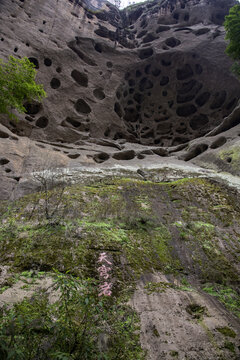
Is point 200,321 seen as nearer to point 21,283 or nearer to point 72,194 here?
point 21,283

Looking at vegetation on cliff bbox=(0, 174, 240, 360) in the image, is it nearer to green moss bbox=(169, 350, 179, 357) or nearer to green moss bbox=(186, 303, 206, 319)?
green moss bbox=(186, 303, 206, 319)

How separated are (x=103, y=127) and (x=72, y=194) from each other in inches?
575

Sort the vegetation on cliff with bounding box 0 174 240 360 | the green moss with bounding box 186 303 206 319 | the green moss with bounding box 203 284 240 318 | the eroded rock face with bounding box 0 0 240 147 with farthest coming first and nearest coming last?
the eroded rock face with bounding box 0 0 240 147, the green moss with bounding box 203 284 240 318, the green moss with bounding box 186 303 206 319, the vegetation on cliff with bounding box 0 174 240 360

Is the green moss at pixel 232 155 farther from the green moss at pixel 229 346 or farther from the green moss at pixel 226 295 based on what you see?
the green moss at pixel 229 346

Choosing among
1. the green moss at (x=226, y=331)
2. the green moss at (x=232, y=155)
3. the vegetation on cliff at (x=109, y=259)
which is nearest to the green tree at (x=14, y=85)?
the vegetation on cliff at (x=109, y=259)

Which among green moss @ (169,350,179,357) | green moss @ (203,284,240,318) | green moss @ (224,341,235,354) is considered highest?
green moss @ (203,284,240,318)

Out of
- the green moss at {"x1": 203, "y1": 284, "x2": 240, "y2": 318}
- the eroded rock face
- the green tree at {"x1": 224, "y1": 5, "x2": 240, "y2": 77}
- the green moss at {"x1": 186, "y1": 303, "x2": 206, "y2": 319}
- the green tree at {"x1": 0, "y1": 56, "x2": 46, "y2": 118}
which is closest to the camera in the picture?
the green moss at {"x1": 186, "y1": 303, "x2": 206, "y2": 319}

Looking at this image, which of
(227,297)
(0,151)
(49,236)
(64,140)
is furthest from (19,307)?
(64,140)

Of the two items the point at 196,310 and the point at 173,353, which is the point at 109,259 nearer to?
the point at 196,310

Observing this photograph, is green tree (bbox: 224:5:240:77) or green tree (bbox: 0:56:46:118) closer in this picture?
green tree (bbox: 0:56:46:118)

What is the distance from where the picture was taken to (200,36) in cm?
2658

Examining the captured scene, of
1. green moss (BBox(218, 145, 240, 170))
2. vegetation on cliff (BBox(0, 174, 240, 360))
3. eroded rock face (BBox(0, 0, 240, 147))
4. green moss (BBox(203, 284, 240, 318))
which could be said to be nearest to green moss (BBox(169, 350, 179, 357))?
vegetation on cliff (BBox(0, 174, 240, 360))

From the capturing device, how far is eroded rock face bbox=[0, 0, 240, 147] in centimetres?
1925

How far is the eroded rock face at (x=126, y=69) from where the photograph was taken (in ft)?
63.2
